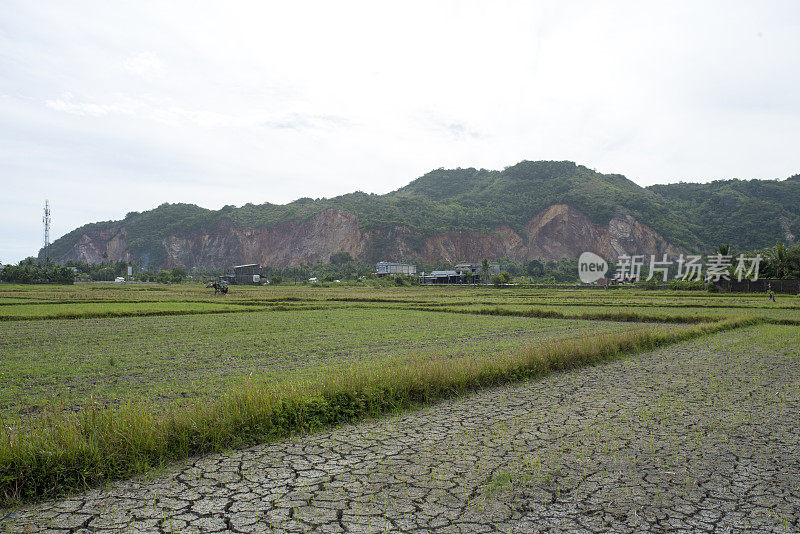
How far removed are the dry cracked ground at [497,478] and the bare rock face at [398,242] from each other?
120550 millimetres

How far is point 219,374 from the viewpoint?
31.0 ft

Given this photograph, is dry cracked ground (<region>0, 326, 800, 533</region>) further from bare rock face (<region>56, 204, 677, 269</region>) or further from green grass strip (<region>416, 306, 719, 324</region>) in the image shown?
bare rock face (<region>56, 204, 677, 269</region>)

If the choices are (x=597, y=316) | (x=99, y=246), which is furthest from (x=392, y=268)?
(x=99, y=246)

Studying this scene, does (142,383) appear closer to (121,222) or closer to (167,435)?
(167,435)

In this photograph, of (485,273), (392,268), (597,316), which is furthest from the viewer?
(392,268)

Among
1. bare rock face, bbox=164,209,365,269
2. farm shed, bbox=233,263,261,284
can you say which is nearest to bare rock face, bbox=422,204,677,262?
bare rock face, bbox=164,209,365,269

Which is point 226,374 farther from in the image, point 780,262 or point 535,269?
point 535,269

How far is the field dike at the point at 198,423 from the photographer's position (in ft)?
14.6

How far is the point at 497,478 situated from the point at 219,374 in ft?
21.1

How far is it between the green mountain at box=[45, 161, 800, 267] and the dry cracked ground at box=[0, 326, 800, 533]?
11793 centimetres

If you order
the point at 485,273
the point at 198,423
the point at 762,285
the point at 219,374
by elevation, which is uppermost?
the point at 485,273

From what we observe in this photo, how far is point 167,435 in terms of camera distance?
5.23m

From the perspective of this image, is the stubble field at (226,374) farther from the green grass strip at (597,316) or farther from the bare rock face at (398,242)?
the bare rock face at (398,242)

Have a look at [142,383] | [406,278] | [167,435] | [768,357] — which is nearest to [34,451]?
[167,435]
